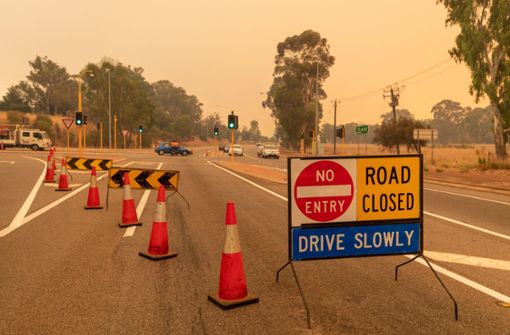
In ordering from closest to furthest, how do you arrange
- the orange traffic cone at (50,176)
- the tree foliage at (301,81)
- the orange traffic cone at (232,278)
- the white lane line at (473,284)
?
the orange traffic cone at (232,278), the white lane line at (473,284), the orange traffic cone at (50,176), the tree foliage at (301,81)

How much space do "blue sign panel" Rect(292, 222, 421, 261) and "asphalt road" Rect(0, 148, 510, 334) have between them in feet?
1.60

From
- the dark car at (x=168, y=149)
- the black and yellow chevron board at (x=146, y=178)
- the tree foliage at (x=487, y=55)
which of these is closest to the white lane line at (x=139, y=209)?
the black and yellow chevron board at (x=146, y=178)

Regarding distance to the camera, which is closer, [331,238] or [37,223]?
[331,238]

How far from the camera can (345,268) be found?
593cm

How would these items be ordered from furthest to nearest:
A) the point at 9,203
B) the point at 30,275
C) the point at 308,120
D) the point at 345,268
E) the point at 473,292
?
the point at 308,120 < the point at 9,203 < the point at 345,268 < the point at 30,275 < the point at 473,292

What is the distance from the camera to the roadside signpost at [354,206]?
4.59 m

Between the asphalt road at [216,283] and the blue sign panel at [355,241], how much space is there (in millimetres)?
487

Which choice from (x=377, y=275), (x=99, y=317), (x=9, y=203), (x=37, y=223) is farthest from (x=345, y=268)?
(x=9, y=203)

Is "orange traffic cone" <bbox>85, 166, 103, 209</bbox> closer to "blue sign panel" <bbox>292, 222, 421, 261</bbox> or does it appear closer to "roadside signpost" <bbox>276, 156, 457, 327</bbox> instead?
"roadside signpost" <bbox>276, 156, 457, 327</bbox>

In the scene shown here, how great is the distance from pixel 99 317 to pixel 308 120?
7409 cm

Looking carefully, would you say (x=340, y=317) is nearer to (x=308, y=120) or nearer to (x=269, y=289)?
(x=269, y=289)

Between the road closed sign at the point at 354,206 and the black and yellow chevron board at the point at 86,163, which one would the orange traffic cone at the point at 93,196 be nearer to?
the black and yellow chevron board at the point at 86,163

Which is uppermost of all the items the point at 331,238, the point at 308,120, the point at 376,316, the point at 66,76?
the point at 66,76

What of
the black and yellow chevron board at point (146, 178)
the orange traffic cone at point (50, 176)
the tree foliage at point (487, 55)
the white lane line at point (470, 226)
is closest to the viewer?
the white lane line at point (470, 226)
